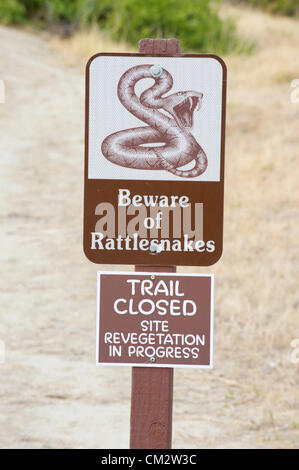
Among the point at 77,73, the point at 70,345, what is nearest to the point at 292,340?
the point at 70,345

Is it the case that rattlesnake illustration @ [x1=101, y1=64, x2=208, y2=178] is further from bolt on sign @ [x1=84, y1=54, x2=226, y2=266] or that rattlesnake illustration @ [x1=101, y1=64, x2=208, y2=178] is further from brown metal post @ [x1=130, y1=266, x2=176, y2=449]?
brown metal post @ [x1=130, y1=266, x2=176, y2=449]

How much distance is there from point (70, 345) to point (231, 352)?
1.14m

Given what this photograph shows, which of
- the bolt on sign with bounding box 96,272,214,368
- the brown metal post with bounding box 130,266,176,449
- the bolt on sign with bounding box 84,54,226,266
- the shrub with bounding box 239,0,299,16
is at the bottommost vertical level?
the brown metal post with bounding box 130,266,176,449

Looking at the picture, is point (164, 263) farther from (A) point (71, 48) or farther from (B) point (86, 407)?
(A) point (71, 48)

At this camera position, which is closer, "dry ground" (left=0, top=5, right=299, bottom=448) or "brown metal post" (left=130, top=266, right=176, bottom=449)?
"brown metal post" (left=130, top=266, right=176, bottom=449)

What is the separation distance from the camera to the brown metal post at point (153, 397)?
9.34ft

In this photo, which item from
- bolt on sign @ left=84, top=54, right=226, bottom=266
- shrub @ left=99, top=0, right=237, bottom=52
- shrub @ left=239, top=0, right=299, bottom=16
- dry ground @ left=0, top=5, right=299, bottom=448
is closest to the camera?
bolt on sign @ left=84, top=54, right=226, bottom=266

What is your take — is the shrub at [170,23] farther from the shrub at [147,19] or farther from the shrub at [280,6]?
the shrub at [280,6]

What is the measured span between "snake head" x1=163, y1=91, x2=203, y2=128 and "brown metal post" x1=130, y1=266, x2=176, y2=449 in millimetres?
524

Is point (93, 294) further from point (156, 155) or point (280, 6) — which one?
point (280, 6)

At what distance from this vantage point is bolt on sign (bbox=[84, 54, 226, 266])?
9.31 feet

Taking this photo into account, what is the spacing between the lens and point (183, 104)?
9.33ft

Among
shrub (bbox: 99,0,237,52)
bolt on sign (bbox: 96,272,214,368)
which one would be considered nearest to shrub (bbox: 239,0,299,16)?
shrub (bbox: 99,0,237,52)
